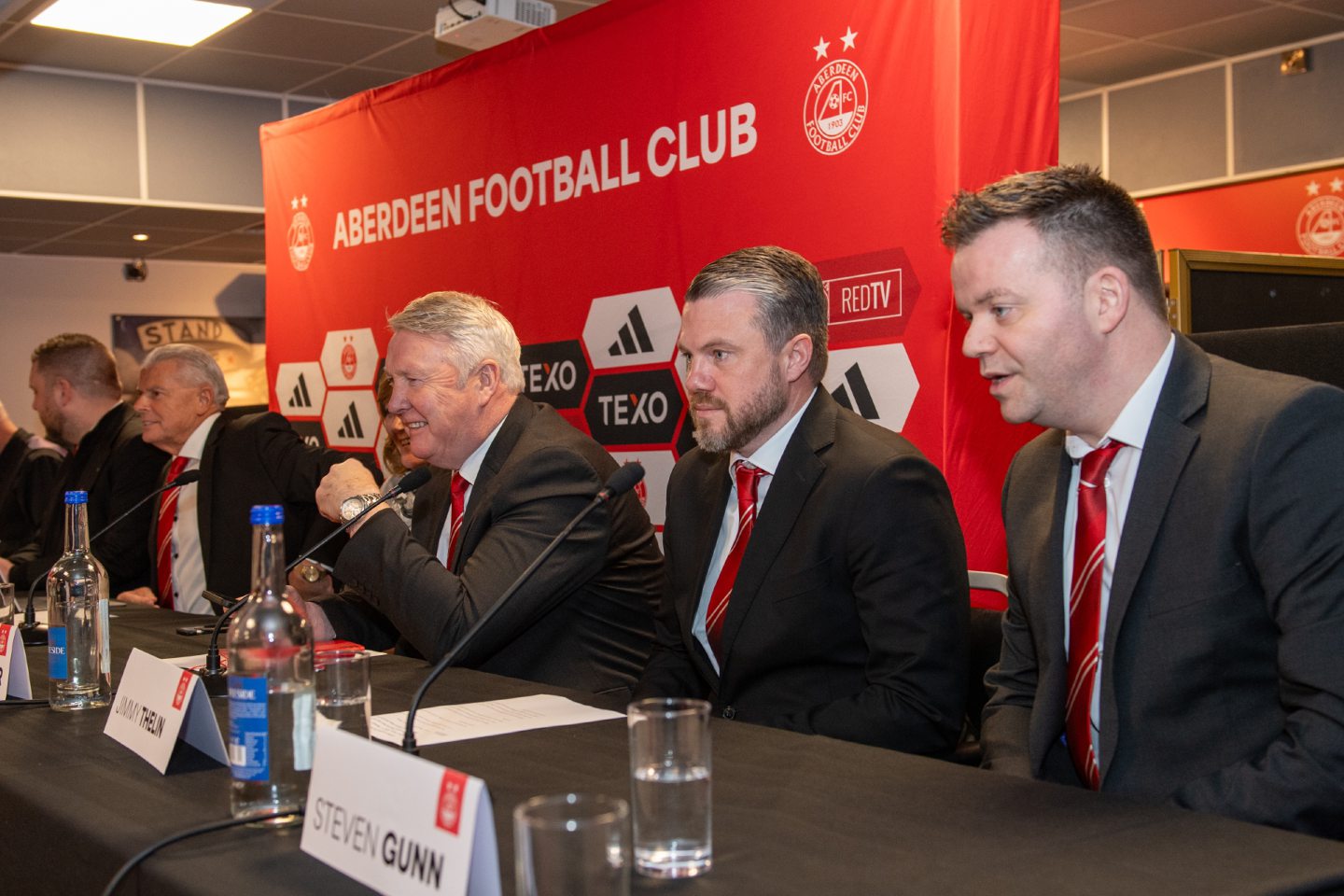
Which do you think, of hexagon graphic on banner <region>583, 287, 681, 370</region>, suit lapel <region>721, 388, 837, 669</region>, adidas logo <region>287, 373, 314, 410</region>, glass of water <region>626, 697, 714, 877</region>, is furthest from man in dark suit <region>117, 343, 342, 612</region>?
glass of water <region>626, 697, 714, 877</region>

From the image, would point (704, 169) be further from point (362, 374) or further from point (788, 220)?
point (362, 374)

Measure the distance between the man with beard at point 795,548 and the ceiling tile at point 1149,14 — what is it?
3.19 m

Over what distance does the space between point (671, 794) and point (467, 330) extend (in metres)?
1.71

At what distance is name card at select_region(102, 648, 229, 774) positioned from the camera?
136 cm

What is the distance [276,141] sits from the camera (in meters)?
5.08

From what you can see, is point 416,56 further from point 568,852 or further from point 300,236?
point 568,852

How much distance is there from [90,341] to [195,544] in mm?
1530

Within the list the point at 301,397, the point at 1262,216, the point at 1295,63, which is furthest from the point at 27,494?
the point at 1295,63

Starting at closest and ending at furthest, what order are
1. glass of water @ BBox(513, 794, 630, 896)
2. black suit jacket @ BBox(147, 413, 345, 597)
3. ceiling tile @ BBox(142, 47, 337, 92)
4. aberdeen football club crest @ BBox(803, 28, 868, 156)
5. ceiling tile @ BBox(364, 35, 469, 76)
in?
1. glass of water @ BBox(513, 794, 630, 896)
2. aberdeen football club crest @ BBox(803, 28, 868, 156)
3. black suit jacket @ BBox(147, 413, 345, 597)
4. ceiling tile @ BBox(364, 35, 469, 76)
5. ceiling tile @ BBox(142, 47, 337, 92)

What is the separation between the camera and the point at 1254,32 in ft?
16.7

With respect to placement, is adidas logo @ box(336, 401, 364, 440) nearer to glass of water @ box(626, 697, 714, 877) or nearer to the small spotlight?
glass of water @ box(626, 697, 714, 877)

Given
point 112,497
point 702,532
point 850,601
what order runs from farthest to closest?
point 112,497 → point 702,532 → point 850,601

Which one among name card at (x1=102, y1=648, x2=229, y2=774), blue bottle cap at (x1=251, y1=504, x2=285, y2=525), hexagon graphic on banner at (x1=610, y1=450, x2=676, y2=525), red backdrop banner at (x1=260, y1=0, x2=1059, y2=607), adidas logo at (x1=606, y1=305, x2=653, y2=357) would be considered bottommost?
name card at (x1=102, y1=648, x2=229, y2=774)

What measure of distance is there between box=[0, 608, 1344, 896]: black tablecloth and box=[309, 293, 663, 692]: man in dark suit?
2.15 feet
